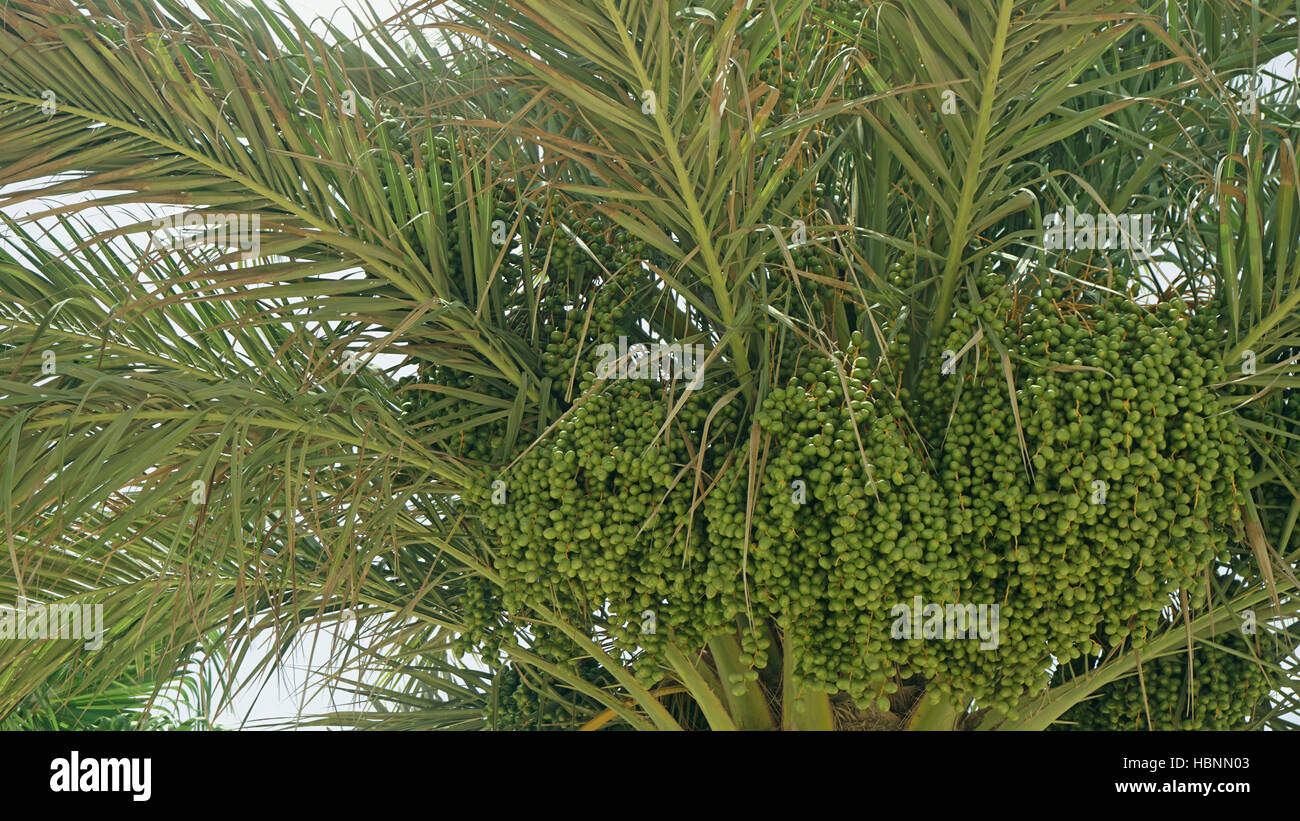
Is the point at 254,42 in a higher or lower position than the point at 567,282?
higher

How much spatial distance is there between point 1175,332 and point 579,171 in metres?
1.77

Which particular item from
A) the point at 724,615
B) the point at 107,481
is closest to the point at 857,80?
the point at 724,615

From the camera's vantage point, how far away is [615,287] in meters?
3.08

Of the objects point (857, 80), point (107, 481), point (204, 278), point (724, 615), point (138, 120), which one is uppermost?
point (857, 80)

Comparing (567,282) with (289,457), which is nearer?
(289,457)

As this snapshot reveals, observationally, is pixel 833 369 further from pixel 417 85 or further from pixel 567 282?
pixel 417 85

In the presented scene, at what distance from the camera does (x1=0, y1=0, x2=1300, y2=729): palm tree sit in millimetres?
2557

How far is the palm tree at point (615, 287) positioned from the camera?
2557 millimetres
